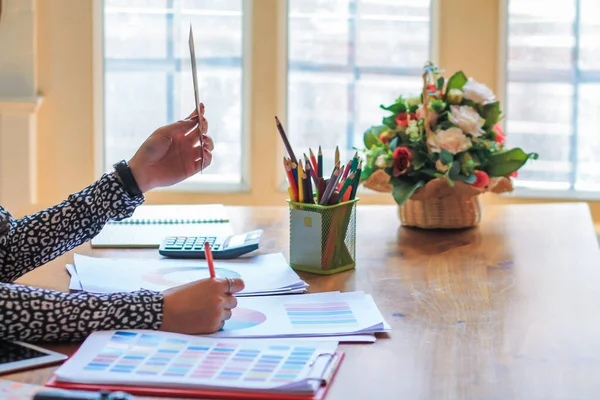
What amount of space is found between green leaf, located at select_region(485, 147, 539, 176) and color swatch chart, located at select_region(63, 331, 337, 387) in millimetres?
1003

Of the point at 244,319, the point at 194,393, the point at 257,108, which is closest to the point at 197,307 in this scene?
the point at 244,319

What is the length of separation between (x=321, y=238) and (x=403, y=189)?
432 millimetres

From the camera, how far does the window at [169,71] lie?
421cm

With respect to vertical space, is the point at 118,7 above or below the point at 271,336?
above

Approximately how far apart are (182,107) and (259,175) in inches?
19.4

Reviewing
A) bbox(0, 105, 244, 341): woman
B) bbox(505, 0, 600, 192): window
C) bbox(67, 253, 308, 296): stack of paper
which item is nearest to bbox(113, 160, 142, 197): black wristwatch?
bbox(0, 105, 244, 341): woman

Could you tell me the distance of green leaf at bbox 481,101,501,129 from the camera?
2084 mm

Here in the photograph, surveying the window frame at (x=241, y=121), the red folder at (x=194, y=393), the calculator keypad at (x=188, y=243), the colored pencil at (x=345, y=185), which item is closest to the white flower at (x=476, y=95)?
the colored pencil at (x=345, y=185)

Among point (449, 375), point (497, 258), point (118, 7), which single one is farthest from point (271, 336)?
point (118, 7)

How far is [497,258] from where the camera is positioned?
1.80 m

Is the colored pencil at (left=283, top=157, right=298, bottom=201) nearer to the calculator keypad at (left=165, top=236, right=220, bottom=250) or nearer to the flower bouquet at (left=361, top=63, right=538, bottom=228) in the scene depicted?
the calculator keypad at (left=165, top=236, right=220, bottom=250)

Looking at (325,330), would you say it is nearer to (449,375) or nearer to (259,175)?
(449,375)

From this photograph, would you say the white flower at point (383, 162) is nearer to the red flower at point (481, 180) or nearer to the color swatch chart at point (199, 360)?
the red flower at point (481, 180)

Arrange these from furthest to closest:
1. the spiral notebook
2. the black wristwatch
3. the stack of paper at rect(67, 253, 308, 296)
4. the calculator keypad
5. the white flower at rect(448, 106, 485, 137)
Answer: the white flower at rect(448, 106, 485, 137), the spiral notebook, the calculator keypad, the black wristwatch, the stack of paper at rect(67, 253, 308, 296)
